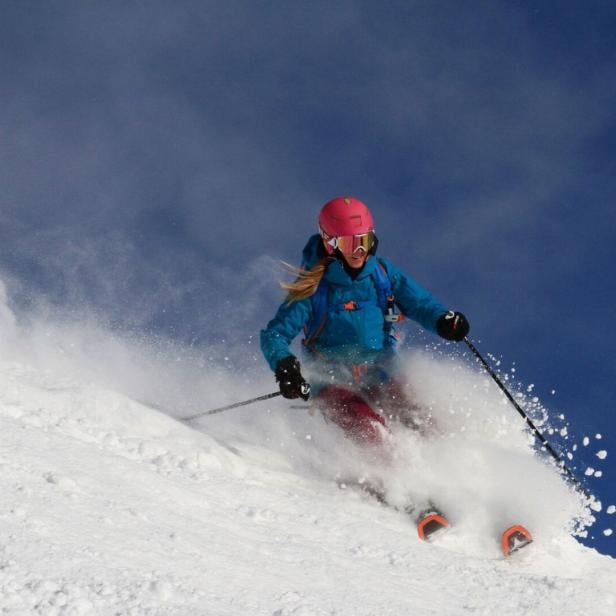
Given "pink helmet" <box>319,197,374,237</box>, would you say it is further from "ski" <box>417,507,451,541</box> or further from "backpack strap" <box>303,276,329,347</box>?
"ski" <box>417,507,451,541</box>

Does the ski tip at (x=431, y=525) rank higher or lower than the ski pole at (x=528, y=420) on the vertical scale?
lower

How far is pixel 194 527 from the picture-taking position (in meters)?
3.73

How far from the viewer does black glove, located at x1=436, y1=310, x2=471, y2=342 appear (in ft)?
21.0

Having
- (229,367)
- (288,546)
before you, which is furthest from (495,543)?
(229,367)

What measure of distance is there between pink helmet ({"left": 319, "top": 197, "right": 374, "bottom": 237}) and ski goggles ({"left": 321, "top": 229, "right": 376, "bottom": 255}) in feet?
0.09

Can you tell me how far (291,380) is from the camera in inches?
225

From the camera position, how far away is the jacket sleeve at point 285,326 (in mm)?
6109

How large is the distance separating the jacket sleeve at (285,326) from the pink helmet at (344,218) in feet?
2.19

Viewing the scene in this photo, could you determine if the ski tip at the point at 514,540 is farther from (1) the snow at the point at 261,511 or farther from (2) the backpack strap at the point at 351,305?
(2) the backpack strap at the point at 351,305

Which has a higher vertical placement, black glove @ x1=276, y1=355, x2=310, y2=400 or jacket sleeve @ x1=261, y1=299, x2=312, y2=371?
jacket sleeve @ x1=261, y1=299, x2=312, y2=371

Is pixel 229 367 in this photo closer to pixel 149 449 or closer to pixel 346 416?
pixel 346 416

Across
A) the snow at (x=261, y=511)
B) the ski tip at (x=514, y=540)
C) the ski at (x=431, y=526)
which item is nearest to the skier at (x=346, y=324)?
the snow at (x=261, y=511)

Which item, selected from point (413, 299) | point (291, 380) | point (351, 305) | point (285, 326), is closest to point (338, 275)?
point (351, 305)

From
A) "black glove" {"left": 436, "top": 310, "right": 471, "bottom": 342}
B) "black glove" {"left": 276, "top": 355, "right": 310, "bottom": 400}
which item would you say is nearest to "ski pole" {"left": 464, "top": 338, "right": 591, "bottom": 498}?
"black glove" {"left": 436, "top": 310, "right": 471, "bottom": 342}
